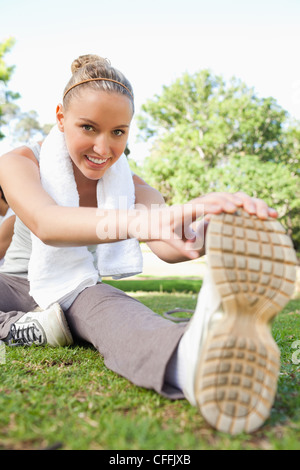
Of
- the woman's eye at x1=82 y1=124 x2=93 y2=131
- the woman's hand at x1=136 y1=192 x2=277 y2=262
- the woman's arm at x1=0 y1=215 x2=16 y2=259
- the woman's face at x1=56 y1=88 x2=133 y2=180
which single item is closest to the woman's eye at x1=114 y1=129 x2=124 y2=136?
the woman's face at x1=56 y1=88 x2=133 y2=180

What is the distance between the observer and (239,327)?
1.09 metres

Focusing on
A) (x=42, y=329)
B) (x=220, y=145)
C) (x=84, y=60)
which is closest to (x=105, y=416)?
(x=42, y=329)

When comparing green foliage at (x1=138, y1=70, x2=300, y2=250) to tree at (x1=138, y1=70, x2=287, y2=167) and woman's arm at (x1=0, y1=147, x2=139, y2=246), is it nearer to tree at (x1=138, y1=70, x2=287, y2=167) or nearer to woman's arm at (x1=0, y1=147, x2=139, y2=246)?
tree at (x1=138, y1=70, x2=287, y2=167)

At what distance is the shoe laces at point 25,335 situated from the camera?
1.96 metres

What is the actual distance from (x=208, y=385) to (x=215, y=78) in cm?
2591

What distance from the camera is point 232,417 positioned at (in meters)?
1.08

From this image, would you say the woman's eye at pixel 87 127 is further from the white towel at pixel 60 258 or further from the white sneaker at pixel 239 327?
the white sneaker at pixel 239 327

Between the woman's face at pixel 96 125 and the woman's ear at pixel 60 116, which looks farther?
the woman's ear at pixel 60 116

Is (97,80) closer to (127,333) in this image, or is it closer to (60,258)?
(60,258)

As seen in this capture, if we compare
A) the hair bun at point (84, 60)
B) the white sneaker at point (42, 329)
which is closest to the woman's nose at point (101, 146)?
the hair bun at point (84, 60)

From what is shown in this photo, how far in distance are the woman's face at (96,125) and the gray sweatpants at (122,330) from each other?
65cm

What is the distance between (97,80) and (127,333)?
1.11m
